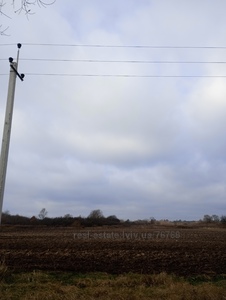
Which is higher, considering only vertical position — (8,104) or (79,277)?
(8,104)

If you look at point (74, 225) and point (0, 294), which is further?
point (74, 225)

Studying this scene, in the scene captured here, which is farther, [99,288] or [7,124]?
[99,288]

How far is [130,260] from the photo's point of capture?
56.3 feet

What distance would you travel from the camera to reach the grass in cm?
902

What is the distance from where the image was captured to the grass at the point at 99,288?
355 inches

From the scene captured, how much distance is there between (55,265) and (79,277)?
2.99 meters

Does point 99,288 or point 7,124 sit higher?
point 7,124

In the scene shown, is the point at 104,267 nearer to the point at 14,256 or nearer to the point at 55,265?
the point at 55,265

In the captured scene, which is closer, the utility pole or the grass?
the grass

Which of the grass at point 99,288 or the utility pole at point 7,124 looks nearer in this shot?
the grass at point 99,288

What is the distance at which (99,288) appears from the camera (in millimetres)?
10211

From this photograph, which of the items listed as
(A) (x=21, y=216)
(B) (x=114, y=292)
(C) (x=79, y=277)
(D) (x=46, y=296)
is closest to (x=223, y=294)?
(B) (x=114, y=292)

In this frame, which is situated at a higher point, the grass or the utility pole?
the utility pole

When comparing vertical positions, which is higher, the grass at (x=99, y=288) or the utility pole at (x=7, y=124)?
the utility pole at (x=7, y=124)
